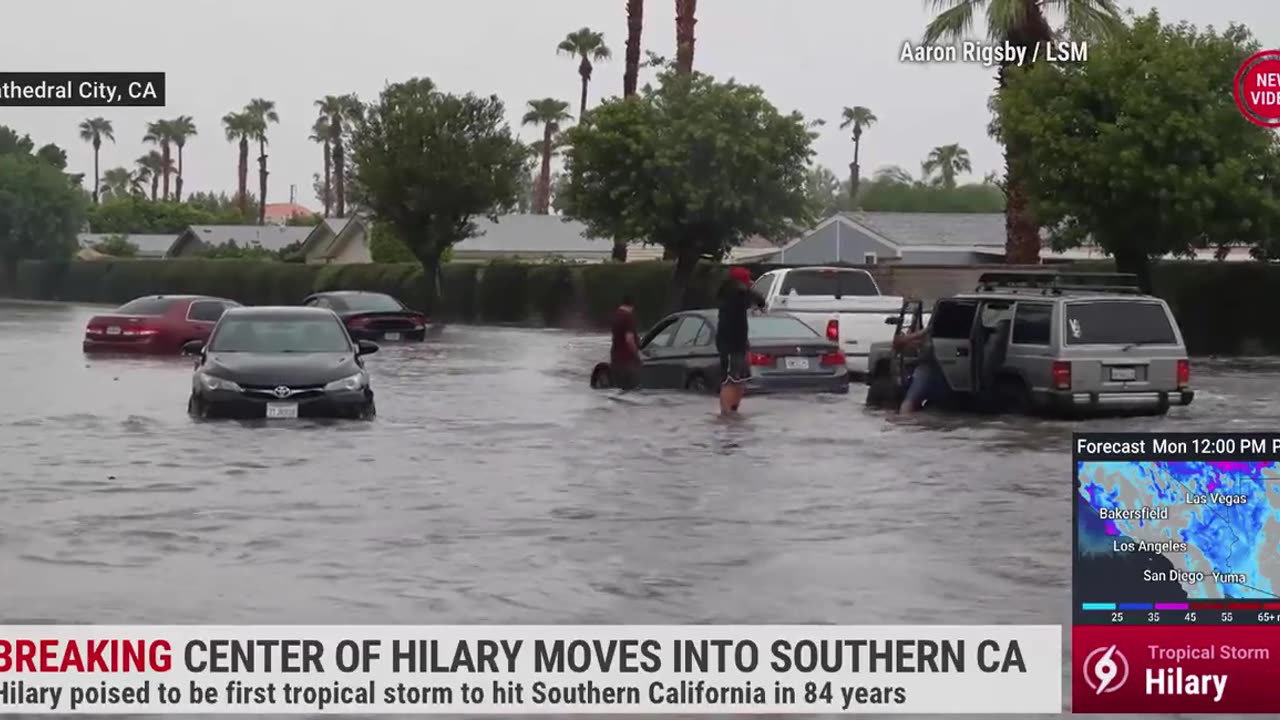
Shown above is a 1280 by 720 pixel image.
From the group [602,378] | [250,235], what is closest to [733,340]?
[602,378]

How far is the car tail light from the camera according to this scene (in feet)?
71.1

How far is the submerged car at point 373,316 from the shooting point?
147 feet

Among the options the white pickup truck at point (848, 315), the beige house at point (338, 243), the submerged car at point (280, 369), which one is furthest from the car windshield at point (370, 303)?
the beige house at point (338, 243)

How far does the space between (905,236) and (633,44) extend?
57.3 ft

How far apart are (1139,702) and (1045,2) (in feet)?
120

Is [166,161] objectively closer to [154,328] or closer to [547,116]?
[547,116]

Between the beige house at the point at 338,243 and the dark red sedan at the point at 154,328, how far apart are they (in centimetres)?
5758

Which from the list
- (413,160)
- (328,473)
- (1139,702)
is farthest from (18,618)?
(413,160)

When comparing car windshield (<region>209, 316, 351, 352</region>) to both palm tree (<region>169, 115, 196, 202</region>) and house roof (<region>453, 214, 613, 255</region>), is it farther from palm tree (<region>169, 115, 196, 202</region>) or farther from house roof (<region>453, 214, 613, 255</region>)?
palm tree (<region>169, 115, 196, 202</region>)

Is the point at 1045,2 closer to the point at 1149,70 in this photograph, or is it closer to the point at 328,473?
the point at 1149,70

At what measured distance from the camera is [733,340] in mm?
22391

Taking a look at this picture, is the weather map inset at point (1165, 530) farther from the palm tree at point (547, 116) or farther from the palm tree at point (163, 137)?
the palm tree at point (163, 137)

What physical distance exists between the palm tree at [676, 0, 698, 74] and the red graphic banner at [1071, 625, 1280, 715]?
162ft

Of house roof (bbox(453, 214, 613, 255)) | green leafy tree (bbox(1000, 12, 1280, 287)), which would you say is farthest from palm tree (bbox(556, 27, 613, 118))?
green leafy tree (bbox(1000, 12, 1280, 287))
